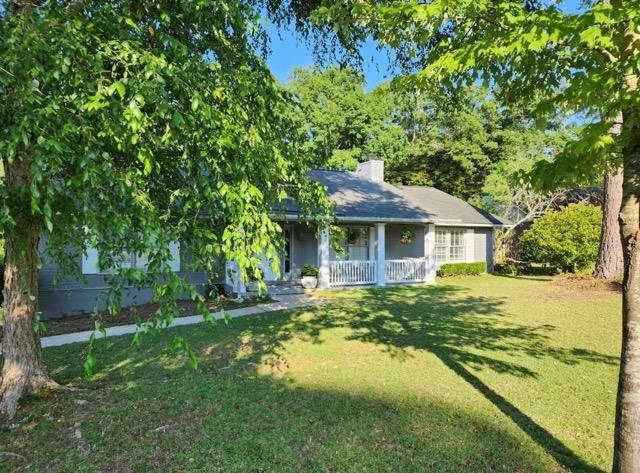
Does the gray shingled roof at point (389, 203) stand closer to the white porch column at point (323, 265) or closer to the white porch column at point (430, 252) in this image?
the white porch column at point (430, 252)

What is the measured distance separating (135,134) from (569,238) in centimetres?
1875

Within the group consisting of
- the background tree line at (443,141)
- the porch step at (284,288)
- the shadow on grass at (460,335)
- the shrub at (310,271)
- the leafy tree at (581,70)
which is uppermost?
the background tree line at (443,141)

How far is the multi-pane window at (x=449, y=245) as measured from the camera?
2053cm

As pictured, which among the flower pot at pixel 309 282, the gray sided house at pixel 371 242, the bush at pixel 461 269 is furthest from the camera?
the bush at pixel 461 269

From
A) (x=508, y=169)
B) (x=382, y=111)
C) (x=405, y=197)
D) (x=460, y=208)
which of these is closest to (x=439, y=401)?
(x=405, y=197)

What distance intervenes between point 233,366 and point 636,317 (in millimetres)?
5031

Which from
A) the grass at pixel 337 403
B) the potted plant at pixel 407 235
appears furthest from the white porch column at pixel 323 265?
the grass at pixel 337 403

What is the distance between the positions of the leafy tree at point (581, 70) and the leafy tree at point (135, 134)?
1.29 meters

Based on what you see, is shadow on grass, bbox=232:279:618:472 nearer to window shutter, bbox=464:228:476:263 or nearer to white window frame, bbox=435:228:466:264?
white window frame, bbox=435:228:466:264

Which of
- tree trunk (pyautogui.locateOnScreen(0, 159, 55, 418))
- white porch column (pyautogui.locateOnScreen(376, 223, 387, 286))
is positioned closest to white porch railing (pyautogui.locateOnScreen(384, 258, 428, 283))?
white porch column (pyautogui.locateOnScreen(376, 223, 387, 286))

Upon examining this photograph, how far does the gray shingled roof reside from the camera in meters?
16.4

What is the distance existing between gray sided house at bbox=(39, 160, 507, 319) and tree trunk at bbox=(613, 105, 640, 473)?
970 centimetres

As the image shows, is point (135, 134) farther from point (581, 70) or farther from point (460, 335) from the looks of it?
point (460, 335)

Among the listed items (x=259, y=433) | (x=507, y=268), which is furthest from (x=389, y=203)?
(x=259, y=433)
